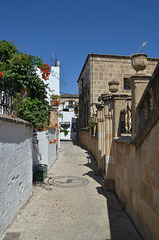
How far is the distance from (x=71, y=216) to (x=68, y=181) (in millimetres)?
3140

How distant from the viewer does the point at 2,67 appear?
5496 millimetres

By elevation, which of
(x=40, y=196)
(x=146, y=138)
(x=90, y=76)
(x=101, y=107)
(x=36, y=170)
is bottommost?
(x=40, y=196)

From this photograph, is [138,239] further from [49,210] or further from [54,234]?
[49,210]

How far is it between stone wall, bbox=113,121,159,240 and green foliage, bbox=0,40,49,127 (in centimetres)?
280

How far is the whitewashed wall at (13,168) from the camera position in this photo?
3744 millimetres

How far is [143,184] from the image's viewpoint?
361 centimetres

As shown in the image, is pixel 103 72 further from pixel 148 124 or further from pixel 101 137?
pixel 148 124

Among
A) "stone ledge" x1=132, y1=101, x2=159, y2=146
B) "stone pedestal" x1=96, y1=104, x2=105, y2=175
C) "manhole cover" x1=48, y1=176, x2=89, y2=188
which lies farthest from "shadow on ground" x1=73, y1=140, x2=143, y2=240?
"stone pedestal" x1=96, y1=104, x2=105, y2=175

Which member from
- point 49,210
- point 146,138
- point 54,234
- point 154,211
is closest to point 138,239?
point 154,211

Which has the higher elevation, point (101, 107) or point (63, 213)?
point (101, 107)

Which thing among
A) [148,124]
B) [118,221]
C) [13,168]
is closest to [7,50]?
[13,168]

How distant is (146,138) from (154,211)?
4.09 feet

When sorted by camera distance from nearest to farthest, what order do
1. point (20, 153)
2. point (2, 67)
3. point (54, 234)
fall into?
point (54, 234) → point (20, 153) → point (2, 67)

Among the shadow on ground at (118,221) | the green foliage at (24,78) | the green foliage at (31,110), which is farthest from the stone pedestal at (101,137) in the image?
the green foliage at (31,110)
